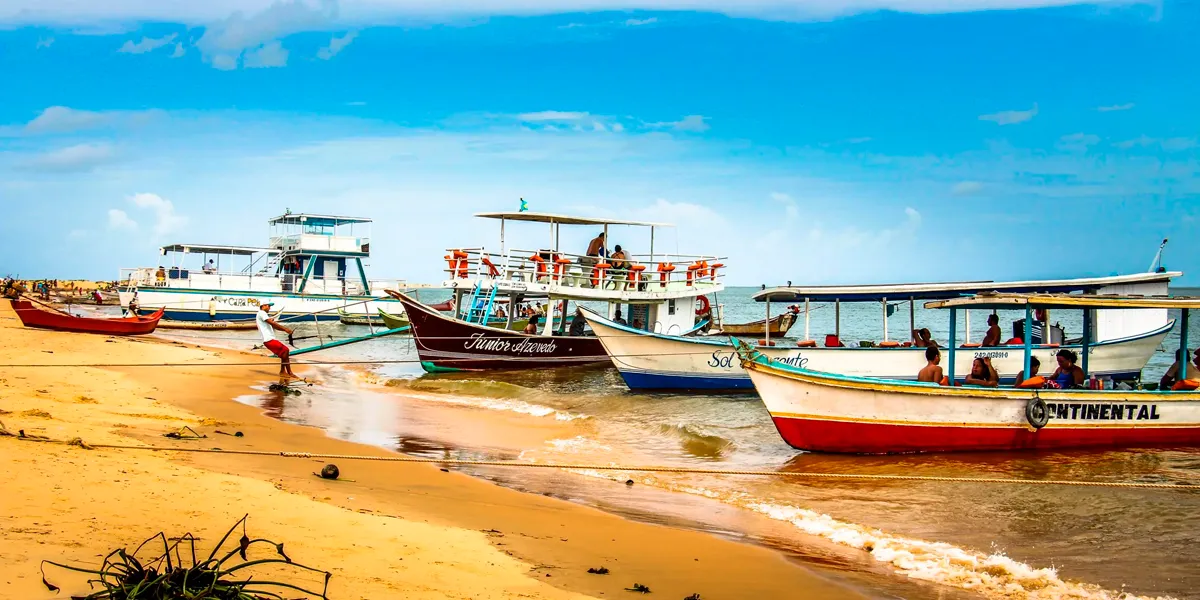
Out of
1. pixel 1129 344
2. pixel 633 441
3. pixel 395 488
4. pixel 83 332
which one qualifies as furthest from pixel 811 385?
pixel 83 332

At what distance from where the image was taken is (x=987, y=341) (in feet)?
62.1

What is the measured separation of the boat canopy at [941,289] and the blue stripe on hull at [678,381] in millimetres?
2892

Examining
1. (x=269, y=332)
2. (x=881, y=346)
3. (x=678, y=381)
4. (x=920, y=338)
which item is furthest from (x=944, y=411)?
(x=269, y=332)

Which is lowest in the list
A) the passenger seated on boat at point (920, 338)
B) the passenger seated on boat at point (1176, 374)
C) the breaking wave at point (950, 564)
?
the breaking wave at point (950, 564)

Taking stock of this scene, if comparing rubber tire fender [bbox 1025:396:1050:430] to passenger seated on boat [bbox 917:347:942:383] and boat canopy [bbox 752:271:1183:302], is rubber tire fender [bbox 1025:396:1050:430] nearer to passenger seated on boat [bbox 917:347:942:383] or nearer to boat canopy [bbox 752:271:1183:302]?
passenger seated on boat [bbox 917:347:942:383]

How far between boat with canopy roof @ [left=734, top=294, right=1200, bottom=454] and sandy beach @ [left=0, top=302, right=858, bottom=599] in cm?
465

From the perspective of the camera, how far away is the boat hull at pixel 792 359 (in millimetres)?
18344

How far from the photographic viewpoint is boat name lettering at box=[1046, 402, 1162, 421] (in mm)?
12750

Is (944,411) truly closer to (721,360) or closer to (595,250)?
(721,360)

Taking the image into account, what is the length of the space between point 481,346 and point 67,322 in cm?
1527

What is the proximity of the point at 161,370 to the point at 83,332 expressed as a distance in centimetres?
1105

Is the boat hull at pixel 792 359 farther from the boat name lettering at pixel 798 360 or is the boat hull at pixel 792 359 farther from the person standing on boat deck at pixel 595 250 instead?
the person standing on boat deck at pixel 595 250

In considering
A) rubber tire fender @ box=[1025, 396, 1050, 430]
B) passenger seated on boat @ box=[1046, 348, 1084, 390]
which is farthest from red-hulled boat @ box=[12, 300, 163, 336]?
passenger seated on boat @ box=[1046, 348, 1084, 390]

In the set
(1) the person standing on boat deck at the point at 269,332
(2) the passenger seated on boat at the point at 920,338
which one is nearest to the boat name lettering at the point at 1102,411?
(2) the passenger seated on boat at the point at 920,338
